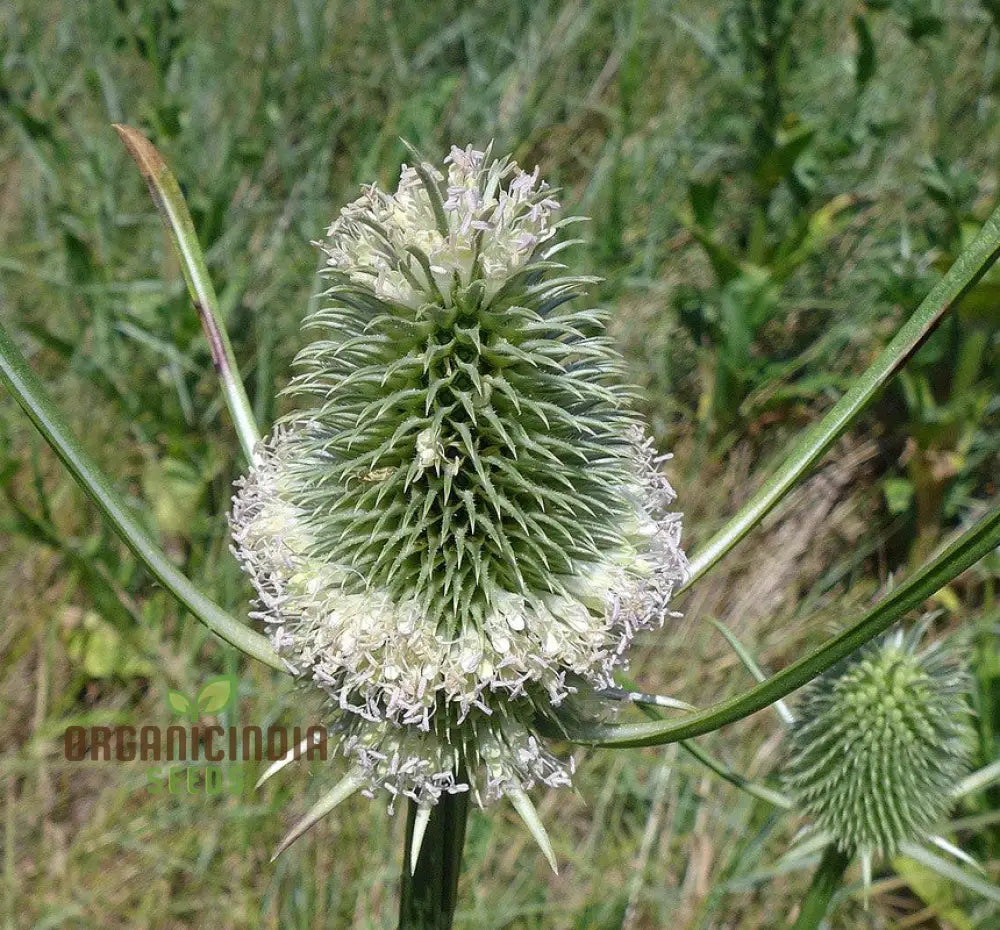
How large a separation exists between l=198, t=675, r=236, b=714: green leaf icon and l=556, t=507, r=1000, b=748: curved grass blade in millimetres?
1981

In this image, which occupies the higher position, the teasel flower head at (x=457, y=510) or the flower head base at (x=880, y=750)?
the teasel flower head at (x=457, y=510)

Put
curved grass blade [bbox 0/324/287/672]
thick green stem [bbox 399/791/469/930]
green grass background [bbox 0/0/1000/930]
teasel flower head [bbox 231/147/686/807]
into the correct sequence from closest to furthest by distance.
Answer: curved grass blade [bbox 0/324/287/672] < teasel flower head [bbox 231/147/686/807] < thick green stem [bbox 399/791/469/930] < green grass background [bbox 0/0/1000/930]

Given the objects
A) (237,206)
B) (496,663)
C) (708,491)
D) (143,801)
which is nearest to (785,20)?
(708,491)

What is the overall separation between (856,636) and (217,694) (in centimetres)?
240

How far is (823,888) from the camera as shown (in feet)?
6.56

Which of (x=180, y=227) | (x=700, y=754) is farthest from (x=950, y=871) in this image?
(x=180, y=227)

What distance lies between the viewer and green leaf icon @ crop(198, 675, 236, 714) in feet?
9.37

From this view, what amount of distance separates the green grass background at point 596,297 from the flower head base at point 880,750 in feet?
1.31

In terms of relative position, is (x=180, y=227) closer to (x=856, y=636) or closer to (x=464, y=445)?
(x=464, y=445)

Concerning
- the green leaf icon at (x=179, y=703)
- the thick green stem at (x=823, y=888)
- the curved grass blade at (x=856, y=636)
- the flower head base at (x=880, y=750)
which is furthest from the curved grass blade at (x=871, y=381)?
the green leaf icon at (x=179, y=703)

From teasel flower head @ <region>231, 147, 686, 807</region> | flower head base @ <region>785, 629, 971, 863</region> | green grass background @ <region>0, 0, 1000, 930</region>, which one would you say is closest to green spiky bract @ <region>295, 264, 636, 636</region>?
teasel flower head @ <region>231, 147, 686, 807</region>

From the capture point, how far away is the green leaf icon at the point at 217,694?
9.37ft

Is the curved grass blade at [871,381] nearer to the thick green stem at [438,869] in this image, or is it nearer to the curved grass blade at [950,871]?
the thick green stem at [438,869]

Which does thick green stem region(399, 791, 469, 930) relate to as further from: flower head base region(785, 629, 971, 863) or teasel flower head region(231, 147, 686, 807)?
flower head base region(785, 629, 971, 863)
